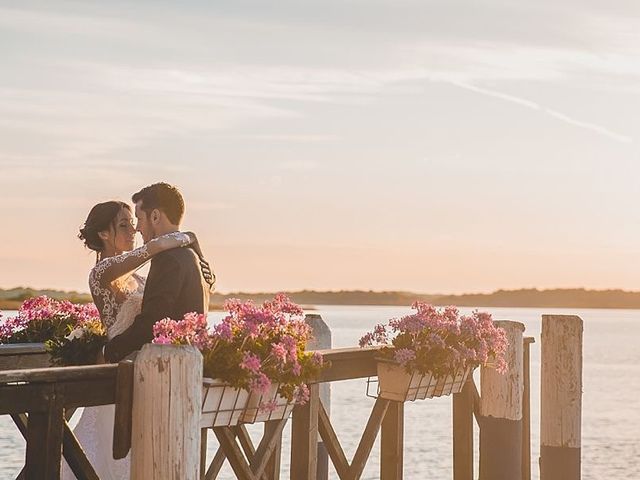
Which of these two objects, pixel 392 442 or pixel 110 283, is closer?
pixel 110 283

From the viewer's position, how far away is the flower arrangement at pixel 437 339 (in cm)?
820

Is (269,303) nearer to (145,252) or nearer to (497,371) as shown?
(145,252)

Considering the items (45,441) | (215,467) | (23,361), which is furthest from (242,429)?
(45,441)

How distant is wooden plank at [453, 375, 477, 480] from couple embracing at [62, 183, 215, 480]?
298 cm

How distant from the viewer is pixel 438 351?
325 inches

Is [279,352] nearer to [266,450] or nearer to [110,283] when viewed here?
[266,450]

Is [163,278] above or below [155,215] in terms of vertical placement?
below

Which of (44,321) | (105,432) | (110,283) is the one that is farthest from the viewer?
(44,321)

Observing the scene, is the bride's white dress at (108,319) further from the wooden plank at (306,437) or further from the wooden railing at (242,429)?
the wooden plank at (306,437)

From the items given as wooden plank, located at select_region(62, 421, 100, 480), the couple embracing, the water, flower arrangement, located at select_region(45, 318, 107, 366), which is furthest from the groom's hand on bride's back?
the water

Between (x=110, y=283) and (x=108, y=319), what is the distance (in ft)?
0.82

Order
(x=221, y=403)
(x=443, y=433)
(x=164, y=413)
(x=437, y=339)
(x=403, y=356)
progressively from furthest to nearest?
(x=443, y=433), (x=437, y=339), (x=403, y=356), (x=221, y=403), (x=164, y=413)

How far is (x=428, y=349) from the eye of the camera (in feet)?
27.0

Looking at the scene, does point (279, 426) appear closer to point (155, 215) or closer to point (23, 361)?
point (155, 215)
